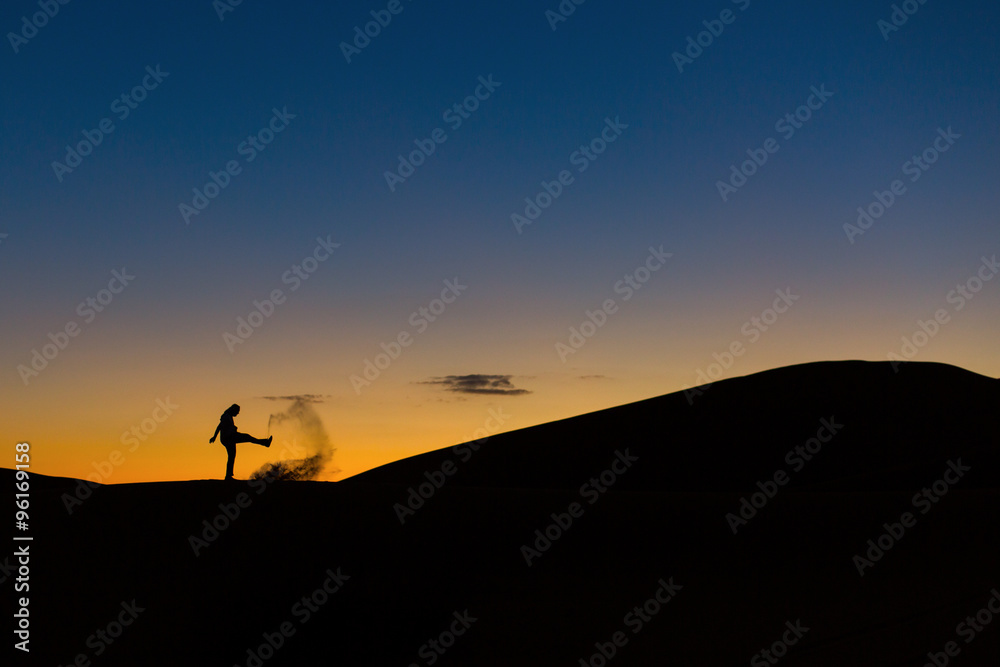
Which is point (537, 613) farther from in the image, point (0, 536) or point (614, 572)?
point (0, 536)

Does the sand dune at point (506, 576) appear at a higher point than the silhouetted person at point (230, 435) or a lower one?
lower

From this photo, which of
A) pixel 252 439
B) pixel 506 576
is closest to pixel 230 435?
pixel 252 439

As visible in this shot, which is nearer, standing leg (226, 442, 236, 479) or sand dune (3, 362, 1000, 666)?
sand dune (3, 362, 1000, 666)

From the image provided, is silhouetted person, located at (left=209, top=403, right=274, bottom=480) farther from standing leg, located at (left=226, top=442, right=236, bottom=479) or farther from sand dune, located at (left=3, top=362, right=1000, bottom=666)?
sand dune, located at (left=3, top=362, right=1000, bottom=666)

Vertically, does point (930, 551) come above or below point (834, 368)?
below

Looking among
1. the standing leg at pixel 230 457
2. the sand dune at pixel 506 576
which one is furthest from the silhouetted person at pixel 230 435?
the sand dune at pixel 506 576

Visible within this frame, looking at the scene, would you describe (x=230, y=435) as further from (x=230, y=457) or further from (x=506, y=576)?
(x=506, y=576)

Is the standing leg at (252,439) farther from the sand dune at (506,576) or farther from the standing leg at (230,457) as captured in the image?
the sand dune at (506,576)

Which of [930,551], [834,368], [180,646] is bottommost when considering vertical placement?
[930,551]

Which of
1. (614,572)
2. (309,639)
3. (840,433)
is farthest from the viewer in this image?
(840,433)

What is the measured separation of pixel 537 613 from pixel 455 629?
0.93 m

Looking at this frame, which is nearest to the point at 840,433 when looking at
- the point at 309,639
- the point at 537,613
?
the point at 537,613

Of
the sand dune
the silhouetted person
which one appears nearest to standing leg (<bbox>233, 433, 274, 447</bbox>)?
the silhouetted person

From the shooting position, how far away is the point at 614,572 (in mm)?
9164
